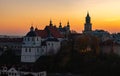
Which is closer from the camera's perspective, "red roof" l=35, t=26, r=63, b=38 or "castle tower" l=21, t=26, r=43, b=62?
"castle tower" l=21, t=26, r=43, b=62

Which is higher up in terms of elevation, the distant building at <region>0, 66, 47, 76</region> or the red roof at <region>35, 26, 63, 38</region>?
the red roof at <region>35, 26, 63, 38</region>

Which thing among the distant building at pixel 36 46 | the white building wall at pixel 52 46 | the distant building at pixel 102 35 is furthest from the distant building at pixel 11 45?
the distant building at pixel 102 35

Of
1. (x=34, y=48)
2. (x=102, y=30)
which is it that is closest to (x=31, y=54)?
(x=34, y=48)

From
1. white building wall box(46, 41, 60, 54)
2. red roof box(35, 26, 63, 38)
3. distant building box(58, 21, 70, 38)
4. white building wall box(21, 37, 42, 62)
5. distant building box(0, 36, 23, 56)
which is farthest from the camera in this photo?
distant building box(58, 21, 70, 38)

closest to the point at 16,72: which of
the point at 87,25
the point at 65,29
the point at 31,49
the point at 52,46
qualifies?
the point at 31,49

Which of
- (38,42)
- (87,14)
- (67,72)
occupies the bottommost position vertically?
(67,72)

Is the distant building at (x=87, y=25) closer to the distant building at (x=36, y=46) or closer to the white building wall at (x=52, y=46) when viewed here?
the distant building at (x=36, y=46)

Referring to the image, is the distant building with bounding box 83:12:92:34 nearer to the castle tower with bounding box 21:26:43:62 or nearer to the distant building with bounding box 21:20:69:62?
the distant building with bounding box 21:20:69:62

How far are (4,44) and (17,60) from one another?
11.9 metres

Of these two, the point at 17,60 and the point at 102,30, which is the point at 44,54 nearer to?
the point at 17,60

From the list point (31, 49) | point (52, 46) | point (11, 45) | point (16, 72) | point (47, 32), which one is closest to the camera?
point (16, 72)

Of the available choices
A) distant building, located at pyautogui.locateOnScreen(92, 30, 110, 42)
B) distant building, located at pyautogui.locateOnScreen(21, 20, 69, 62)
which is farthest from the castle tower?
distant building, located at pyautogui.locateOnScreen(92, 30, 110, 42)

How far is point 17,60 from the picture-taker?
47844mm

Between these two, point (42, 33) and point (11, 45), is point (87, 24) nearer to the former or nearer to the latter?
point (11, 45)
